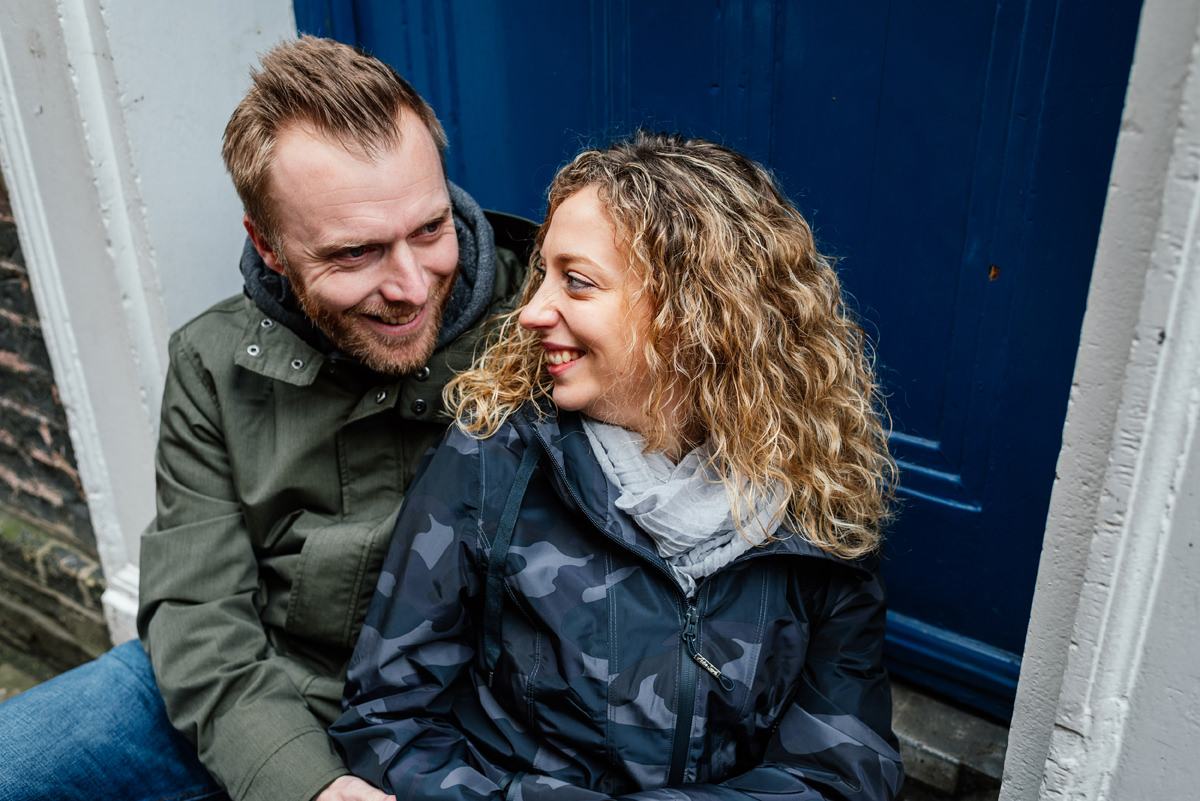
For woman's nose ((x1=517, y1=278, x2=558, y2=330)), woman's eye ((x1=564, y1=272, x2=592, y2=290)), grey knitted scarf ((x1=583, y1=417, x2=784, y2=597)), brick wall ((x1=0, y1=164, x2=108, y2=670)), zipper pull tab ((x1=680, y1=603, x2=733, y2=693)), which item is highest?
woman's eye ((x1=564, y1=272, x2=592, y2=290))

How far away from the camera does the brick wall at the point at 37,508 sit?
2.52 metres

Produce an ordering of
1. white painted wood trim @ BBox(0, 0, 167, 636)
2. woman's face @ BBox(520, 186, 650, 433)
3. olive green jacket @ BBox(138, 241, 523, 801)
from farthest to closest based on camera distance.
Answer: white painted wood trim @ BBox(0, 0, 167, 636), olive green jacket @ BBox(138, 241, 523, 801), woman's face @ BBox(520, 186, 650, 433)

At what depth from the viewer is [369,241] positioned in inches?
60.4

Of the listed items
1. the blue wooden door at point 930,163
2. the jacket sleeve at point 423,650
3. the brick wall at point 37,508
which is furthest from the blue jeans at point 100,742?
the blue wooden door at point 930,163

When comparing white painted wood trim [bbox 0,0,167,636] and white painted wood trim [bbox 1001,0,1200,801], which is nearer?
white painted wood trim [bbox 1001,0,1200,801]

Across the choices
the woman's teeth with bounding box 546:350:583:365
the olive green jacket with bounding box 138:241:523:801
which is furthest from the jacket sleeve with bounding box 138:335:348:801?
the woman's teeth with bounding box 546:350:583:365

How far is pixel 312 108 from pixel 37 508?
211cm

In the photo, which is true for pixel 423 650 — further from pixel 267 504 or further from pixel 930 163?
pixel 930 163

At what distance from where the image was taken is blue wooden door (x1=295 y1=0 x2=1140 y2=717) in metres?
1.41

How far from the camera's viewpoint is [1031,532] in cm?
164

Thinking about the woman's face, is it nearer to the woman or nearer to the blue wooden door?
the woman

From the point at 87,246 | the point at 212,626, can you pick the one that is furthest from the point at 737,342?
the point at 87,246

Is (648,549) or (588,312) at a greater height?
(588,312)

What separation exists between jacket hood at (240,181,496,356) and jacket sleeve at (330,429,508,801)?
0.37 metres
